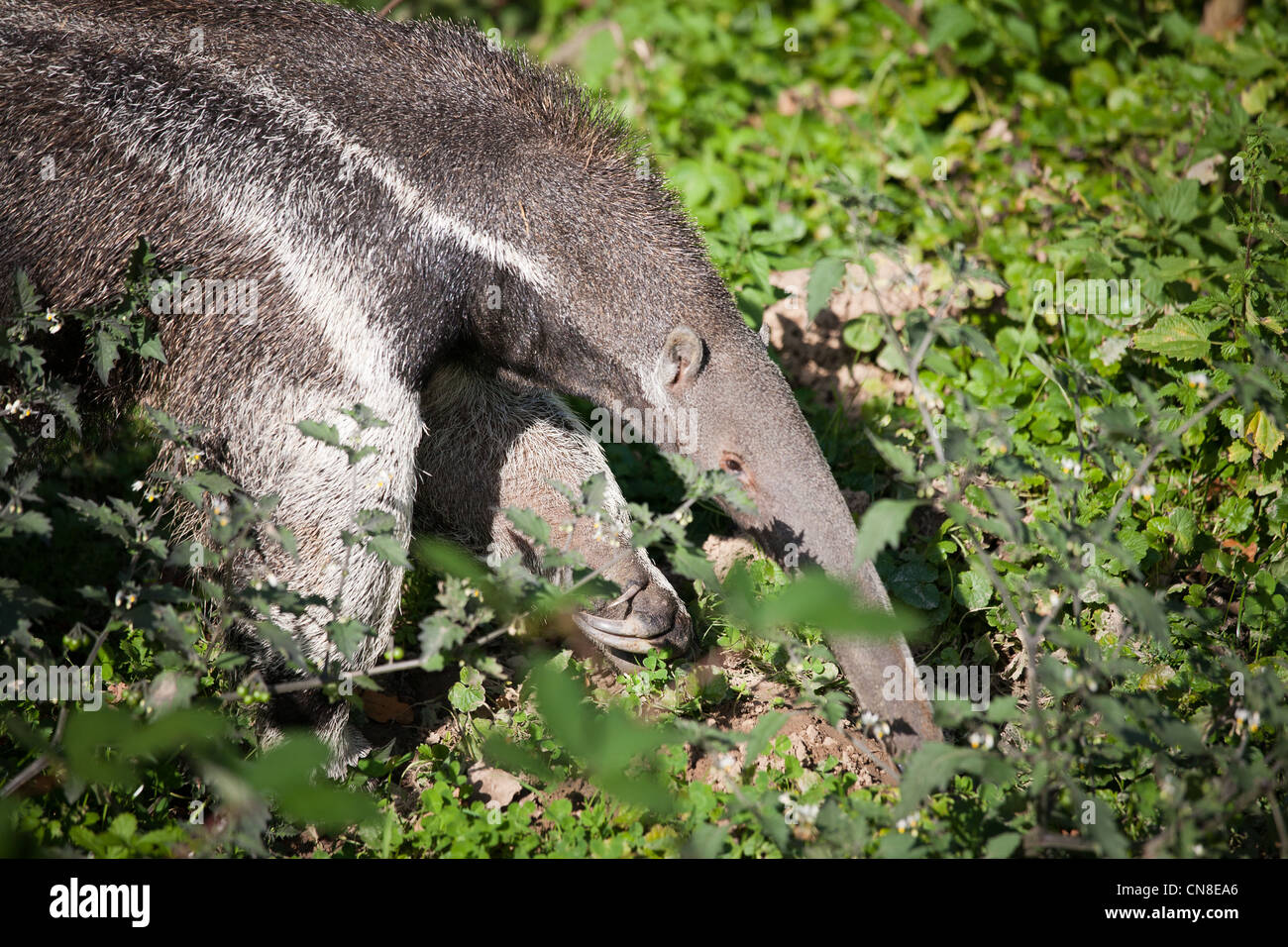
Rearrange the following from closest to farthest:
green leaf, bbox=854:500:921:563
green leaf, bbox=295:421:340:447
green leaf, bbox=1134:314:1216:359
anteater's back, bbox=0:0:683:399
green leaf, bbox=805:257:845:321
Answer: green leaf, bbox=854:500:921:563
green leaf, bbox=805:257:845:321
green leaf, bbox=295:421:340:447
anteater's back, bbox=0:0:683:399
green leaf, bbox=1134:314:1216:359

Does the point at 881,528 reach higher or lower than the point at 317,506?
lower

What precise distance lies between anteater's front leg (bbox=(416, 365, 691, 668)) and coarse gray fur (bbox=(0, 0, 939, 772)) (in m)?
0.60

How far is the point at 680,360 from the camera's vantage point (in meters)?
3.55

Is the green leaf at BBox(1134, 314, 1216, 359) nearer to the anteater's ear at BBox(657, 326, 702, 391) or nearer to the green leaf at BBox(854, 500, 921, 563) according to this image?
the anteater's ear at BBox(657, 326, 702, 391)

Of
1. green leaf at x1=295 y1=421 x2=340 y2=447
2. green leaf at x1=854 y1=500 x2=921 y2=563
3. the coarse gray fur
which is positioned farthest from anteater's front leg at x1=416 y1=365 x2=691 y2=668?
green leaf at x1=854 y1=500 x2=921 y2=563

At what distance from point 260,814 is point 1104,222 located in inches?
193

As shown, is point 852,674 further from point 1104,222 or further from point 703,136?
point 703,136

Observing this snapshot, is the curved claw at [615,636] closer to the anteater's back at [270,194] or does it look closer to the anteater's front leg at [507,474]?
the anteater's front leg at [507,474]

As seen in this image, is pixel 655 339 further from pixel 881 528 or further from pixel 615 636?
pixel 881 528

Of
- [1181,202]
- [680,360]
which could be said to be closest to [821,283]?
[680,360]

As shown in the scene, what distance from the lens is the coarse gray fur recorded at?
3.38 metres

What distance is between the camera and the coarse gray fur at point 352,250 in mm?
3385

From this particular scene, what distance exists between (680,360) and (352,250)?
1132 millimetres
